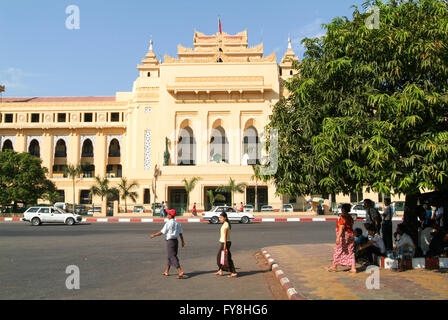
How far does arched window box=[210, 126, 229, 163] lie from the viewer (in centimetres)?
5134

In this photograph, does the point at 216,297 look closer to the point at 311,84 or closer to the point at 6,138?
the point at 311,84

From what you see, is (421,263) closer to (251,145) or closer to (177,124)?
(251,145)

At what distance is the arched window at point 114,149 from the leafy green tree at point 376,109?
53526 millimetres

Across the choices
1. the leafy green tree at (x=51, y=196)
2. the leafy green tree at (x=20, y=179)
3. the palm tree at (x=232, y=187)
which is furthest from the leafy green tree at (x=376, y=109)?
the leafy green tree at (x=51, y=196)

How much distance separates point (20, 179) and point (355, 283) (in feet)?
136

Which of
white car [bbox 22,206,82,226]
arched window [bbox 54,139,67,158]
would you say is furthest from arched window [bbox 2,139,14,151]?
white car [bbox 22,206,82,226]

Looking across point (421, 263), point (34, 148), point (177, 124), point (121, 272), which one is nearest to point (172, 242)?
point (121, 272)

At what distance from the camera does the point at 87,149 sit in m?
60.7

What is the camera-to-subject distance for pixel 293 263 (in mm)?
10047

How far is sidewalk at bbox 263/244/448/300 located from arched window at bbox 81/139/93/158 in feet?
175

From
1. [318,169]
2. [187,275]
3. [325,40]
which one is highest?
[325,40]

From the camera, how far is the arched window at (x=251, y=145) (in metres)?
48.0

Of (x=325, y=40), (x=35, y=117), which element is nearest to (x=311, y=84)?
(x=325, y=40)

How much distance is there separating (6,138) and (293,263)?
189 feet
